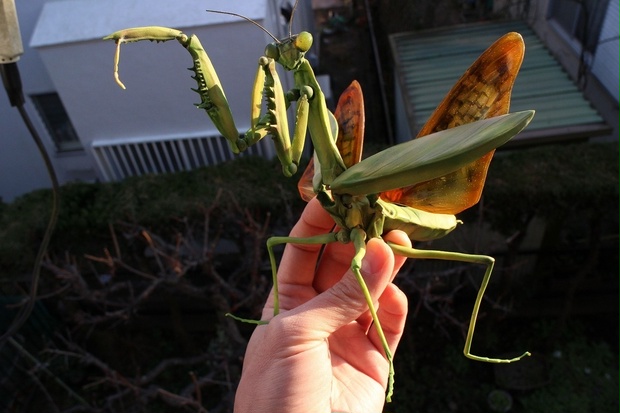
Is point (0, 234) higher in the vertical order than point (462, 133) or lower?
lower

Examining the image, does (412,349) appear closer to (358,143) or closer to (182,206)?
(182,206)

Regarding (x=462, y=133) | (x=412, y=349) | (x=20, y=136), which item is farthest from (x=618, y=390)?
(x=20, y=136)

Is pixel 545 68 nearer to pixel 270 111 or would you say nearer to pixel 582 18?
pixel 582 18

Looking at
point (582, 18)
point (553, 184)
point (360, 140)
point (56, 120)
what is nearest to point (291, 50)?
point (360, 140)

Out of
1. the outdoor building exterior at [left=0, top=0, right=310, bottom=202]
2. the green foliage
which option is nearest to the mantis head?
the green foliage

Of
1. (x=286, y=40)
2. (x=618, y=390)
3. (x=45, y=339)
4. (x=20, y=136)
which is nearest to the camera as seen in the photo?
(x=286, y=40)

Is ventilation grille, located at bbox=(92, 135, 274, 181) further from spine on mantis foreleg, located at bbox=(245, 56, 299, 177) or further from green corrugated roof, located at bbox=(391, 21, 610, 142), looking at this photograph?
spine on mantis foreleg, located at bbox=(245, 56, 299, 177)
